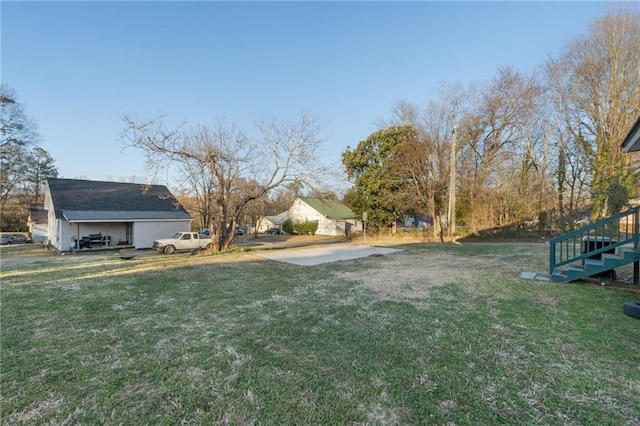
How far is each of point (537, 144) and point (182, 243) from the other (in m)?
23.3

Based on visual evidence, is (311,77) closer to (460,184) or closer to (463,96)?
(463,96)

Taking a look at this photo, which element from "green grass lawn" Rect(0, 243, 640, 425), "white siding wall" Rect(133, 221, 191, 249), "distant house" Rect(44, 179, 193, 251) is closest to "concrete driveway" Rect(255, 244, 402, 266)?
"green grass lawn" Rect(0, 243, 640, 425)

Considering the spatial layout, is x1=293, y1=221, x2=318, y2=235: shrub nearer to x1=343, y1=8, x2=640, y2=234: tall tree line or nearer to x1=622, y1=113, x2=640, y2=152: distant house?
x1=343, y1=8, x2=640, y2=234: tall tree line

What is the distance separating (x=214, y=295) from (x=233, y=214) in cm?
974

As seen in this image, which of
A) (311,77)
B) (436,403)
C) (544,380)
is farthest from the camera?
(311,77)

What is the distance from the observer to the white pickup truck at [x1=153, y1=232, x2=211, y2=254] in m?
15.4

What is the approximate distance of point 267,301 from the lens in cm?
513

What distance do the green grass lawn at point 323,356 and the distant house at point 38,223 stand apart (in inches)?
993

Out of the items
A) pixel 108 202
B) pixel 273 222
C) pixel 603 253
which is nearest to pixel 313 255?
pixel 603 253

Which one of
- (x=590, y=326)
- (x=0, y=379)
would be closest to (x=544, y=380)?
(x=590, y=326)

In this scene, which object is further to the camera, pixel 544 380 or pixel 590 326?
pixel 590 326

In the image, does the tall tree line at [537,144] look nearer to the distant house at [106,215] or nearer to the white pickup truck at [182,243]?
the white pickup truck at [182,243]

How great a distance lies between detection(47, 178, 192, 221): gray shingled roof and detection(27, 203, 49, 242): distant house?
682cm

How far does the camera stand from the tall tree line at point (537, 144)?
16.1 metres
